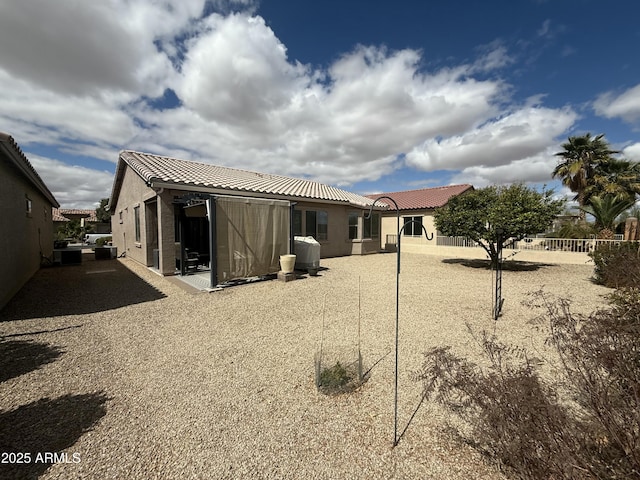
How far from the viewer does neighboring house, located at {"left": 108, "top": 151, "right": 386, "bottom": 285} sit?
27.5ft

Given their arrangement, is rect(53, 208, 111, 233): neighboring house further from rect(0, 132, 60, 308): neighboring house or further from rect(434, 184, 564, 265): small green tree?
rect(434, 184, 564, 265): small green tree

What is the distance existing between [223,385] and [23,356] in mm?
3264

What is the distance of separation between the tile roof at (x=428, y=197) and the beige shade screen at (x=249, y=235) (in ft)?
47.0

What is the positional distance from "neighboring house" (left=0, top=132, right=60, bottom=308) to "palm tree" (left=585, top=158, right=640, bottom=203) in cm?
2858

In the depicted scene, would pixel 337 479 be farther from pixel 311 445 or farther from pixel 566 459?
pixel 566 459

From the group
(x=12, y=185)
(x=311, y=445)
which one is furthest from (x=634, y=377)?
(x=12, y=185)

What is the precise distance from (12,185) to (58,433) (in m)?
8.64

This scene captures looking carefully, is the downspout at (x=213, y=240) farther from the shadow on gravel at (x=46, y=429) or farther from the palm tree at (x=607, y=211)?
the palm tree at (x=607, y=211)

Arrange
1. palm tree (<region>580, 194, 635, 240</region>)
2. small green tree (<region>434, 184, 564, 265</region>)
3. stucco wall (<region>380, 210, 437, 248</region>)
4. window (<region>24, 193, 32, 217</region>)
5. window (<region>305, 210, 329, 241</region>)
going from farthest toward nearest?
stucco wall (<region>380, 210, 437, 248</region>) → window (<region>305, 210, 329, 241</region>) → palm tree (<region>580, 194, 635, 240</region>) → small green tree (<region>434, 184, 564, 265</region>) → window (<region>24, 193, 32, 217</region>)

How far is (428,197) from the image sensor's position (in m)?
23.8

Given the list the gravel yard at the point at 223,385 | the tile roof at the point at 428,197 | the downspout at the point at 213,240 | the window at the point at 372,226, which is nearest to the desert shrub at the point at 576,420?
the gravel yard at the point at 223,385

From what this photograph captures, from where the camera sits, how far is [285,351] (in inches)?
171

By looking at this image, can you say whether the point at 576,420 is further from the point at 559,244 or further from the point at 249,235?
the point at 559,244

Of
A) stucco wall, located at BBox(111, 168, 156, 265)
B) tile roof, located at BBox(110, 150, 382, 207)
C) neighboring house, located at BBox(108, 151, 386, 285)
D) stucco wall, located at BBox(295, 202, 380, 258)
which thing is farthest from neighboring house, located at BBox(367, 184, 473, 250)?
stucco wall, located at BBox(111, 168, 156, 265)
